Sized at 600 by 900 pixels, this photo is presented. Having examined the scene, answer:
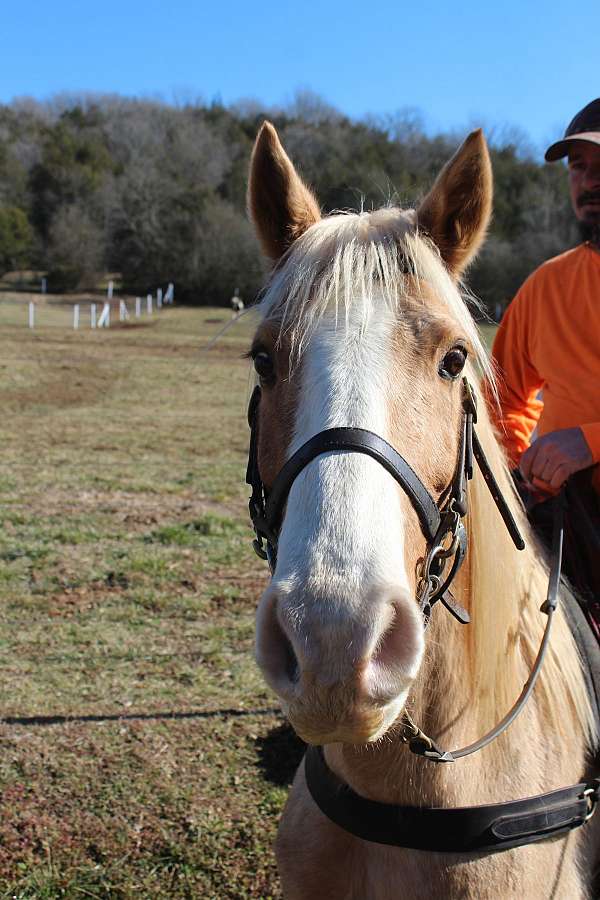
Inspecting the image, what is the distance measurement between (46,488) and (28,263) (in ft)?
143

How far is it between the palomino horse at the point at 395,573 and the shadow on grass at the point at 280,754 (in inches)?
68.1

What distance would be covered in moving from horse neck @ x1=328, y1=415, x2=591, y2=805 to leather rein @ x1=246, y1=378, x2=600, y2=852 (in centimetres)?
4

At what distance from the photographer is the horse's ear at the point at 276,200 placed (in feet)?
6.64

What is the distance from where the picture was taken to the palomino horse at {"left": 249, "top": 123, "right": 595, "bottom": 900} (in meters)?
1.37

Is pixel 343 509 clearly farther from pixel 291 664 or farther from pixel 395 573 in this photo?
pixel 291 664

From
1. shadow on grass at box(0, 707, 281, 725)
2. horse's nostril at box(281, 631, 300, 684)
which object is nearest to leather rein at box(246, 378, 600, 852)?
horse's nostril at box(281, 631, 300, 684)

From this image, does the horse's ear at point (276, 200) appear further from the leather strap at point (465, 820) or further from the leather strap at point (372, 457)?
the leather strap at point (465, 820)

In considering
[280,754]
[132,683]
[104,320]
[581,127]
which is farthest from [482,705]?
[104,320]

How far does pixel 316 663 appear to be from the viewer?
1.31m

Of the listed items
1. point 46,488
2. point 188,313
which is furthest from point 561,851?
point 188,313

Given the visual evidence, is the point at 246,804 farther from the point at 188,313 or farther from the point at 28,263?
the point at 28,263

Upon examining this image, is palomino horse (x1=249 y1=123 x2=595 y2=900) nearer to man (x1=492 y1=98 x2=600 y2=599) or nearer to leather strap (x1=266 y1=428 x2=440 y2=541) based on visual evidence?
leather strap (x1=266 y1=428 x2=440 y2=541)

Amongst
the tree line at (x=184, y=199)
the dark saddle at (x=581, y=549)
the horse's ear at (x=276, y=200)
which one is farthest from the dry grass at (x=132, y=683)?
the tree line at (x=184, y=199)

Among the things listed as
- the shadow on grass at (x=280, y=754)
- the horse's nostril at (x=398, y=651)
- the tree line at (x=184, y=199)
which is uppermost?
the tree line at (x=184, y=199)
